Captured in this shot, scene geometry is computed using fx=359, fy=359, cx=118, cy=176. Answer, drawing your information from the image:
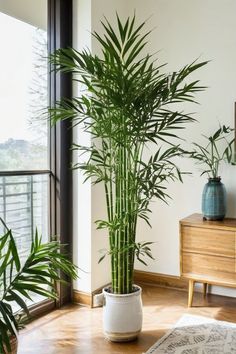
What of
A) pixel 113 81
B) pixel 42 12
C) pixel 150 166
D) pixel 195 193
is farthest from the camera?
pixel 195 193

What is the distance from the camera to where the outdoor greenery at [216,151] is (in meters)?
3.10

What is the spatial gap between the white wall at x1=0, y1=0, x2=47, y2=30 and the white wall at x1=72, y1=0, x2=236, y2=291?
291 mm

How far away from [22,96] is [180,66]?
1529mm

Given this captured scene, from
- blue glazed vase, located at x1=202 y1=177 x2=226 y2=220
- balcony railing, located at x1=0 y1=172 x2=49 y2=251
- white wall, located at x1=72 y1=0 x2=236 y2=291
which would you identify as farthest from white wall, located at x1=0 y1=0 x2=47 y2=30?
blue glazed vase, located at x1=202 y1=177 x2=226 y2=220

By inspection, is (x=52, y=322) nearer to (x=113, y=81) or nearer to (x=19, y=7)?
(x=113, y=81)

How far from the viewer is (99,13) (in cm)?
304

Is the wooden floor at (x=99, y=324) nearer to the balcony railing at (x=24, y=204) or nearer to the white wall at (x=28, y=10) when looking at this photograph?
the balcony railing at (x=24, y=204)

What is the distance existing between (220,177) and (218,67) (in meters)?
0.99

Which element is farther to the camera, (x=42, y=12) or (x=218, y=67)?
(x=218, y=67)

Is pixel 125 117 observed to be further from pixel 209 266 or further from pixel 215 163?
pixel 209 266

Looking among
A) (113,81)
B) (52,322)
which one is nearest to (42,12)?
(113,81)

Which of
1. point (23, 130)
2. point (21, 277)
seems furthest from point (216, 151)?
point (21, 277)

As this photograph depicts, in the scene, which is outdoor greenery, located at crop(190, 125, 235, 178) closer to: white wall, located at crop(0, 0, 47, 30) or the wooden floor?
the wooden floor

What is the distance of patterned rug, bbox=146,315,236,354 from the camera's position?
7.50 ft
